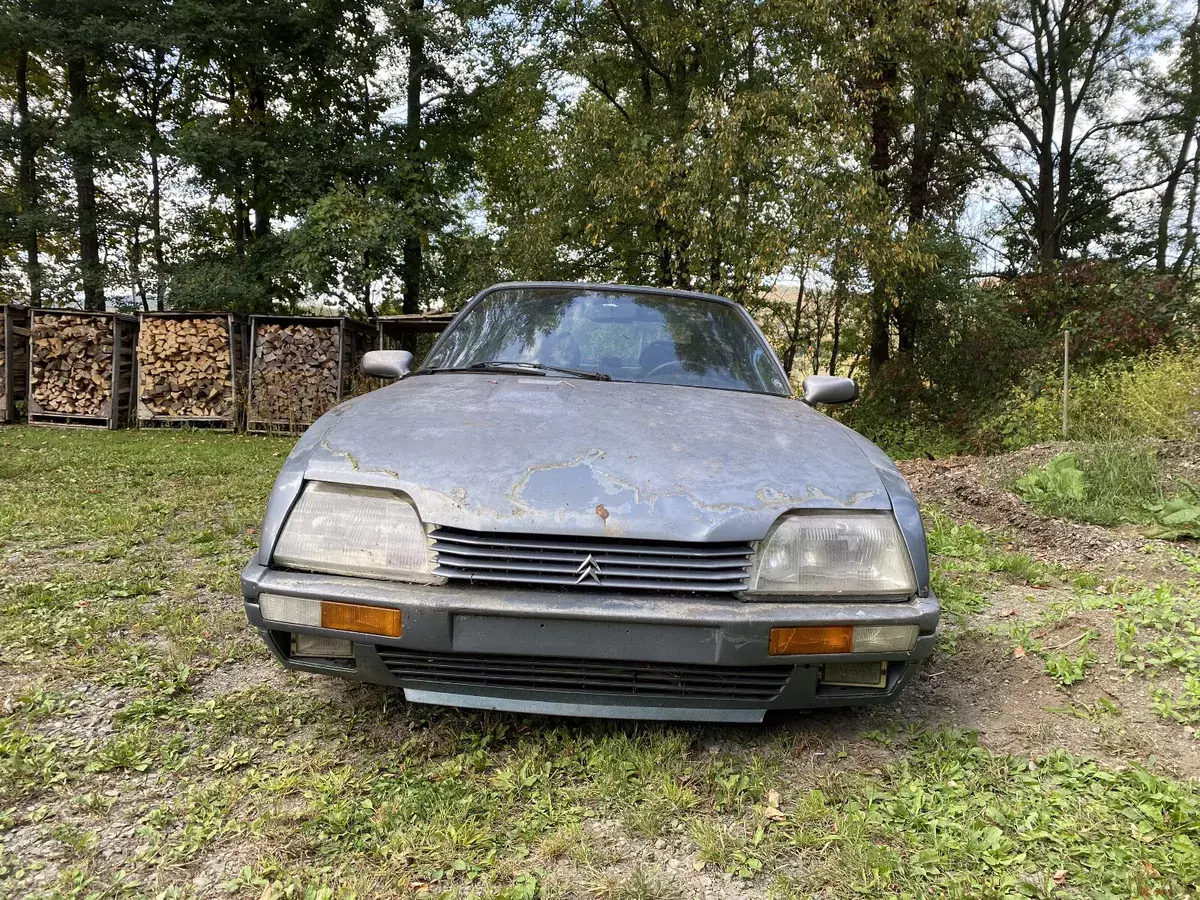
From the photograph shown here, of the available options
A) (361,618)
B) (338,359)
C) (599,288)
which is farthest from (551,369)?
(338,359)

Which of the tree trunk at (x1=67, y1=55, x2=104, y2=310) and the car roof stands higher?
the tree trunk at (x1=67, y1=55, x2=104, y2=310)

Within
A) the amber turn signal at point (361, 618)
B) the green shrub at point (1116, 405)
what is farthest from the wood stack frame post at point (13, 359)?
the green shrub at point (1116, 405)

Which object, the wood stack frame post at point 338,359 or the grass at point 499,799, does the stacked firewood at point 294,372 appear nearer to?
the wood stack frame post at point 338,359

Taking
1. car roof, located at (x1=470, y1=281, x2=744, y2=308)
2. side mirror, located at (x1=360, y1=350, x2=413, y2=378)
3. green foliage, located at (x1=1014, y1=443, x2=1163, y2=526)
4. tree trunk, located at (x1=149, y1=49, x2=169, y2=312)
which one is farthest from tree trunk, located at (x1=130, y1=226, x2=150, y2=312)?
green foliage, located at (x1=1014, y1=443, x2=1163, y2=526)

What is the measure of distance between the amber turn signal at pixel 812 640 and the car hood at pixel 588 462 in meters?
0.25

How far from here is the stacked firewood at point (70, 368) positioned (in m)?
11.3

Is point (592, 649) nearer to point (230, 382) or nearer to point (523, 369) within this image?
point (523, 369)

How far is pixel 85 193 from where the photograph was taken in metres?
14.1

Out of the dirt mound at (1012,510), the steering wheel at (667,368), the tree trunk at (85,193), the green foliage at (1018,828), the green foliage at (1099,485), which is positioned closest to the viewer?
the green foliage at (1018,828)

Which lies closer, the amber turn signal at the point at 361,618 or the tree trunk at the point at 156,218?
the amber turn signal at the point at 361,618

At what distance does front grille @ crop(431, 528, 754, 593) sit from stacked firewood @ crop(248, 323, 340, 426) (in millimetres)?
10792

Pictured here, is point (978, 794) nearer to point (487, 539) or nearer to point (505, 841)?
point (505, 841)

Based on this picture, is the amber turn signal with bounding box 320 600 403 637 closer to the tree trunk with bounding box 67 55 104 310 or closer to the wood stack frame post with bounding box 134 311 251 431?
the wood stack frame post with bounding box 134 311 251 431

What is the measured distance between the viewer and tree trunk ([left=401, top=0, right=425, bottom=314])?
1520 cm
